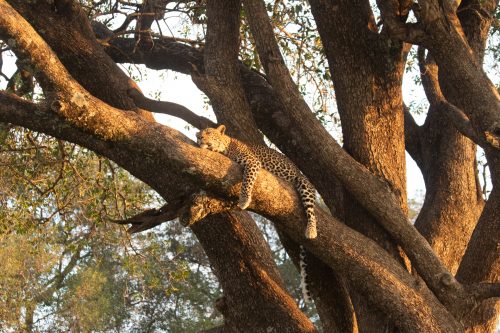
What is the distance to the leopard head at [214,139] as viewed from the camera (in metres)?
6.84

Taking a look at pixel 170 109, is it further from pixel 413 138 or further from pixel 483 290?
pixel 483 290

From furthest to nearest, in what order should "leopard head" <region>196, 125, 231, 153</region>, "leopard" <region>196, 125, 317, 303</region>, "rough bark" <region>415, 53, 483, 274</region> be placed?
"rough bark" <region>415, 53, 483, 274</region> → "leopard head" <region>196, 125, 231, 153</region> → "leopard" <region>196, 125, 317, 303</region>

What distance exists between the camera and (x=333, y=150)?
6641 mm

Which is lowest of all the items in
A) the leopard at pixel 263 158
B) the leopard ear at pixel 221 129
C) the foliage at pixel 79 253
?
the leopard at pixel 263 158

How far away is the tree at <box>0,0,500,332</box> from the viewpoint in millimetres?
5523

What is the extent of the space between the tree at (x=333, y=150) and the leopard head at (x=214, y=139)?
0.27 meters

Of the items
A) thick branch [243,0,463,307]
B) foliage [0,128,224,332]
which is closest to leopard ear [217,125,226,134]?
thick branch [243,0,463,307]

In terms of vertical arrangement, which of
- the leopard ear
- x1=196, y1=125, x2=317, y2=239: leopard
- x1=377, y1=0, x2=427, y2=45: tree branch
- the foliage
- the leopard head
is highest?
the foliage

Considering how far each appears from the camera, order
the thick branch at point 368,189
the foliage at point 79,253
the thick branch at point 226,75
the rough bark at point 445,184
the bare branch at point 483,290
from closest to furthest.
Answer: the bare branch at point 483,290, the thick branch at point 368,189, the thick branch at point 226,75, the rough bark at point 445,184, the foliage at point 79,253

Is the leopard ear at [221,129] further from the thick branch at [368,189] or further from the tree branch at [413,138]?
the tree branch at [413,138]

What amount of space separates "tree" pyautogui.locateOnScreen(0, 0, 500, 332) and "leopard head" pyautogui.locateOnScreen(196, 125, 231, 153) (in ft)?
0.88

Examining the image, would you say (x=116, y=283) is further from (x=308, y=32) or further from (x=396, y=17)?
(x=396, y=17)

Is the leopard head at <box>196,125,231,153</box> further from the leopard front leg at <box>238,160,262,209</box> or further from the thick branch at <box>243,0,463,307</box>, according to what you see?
the leopard front leg at <box>238,160,262,209</box>

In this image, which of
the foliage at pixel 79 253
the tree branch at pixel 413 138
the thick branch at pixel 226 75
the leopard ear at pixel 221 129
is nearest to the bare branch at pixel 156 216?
the leopard ear at pixel 221 129
